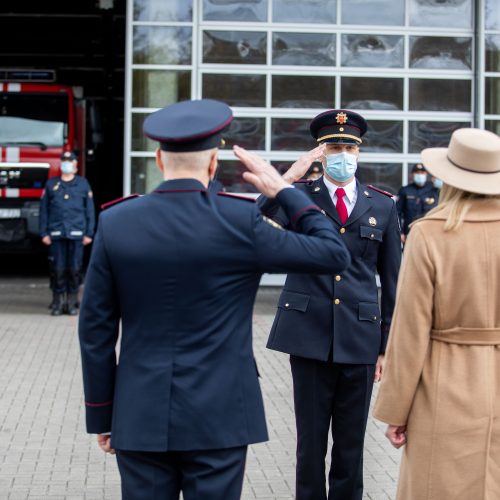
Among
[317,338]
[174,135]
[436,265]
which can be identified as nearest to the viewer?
[174,135]

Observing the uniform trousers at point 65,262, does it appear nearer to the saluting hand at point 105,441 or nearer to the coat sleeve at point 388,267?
the coat sleeve at point 388,267

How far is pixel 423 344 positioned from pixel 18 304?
1138cm

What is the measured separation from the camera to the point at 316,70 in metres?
15.6

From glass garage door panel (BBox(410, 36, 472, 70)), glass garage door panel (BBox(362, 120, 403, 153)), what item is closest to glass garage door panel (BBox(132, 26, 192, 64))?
glass garage door panel (BBox(362, 120, 403, 153))

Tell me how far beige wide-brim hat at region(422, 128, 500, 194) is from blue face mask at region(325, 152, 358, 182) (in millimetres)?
1061

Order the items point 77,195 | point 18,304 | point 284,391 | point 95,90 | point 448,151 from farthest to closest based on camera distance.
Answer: point 95,90, point 18,304, point 77,195, point 284,391, point 448,151

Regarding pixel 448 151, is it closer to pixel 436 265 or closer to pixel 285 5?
pixel 436 265

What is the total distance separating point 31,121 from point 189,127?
44.3ft

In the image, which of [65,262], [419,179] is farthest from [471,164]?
[419,179]

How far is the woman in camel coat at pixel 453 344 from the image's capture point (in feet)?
12.0

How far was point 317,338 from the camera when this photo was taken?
481cm

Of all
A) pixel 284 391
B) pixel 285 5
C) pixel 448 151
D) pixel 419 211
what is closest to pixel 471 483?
pixel 448 151

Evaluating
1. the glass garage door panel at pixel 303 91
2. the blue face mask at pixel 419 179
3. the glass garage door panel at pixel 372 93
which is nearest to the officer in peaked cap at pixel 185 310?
the blue face mask at pixel 419 179

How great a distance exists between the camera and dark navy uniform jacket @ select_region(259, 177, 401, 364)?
15.8ft
